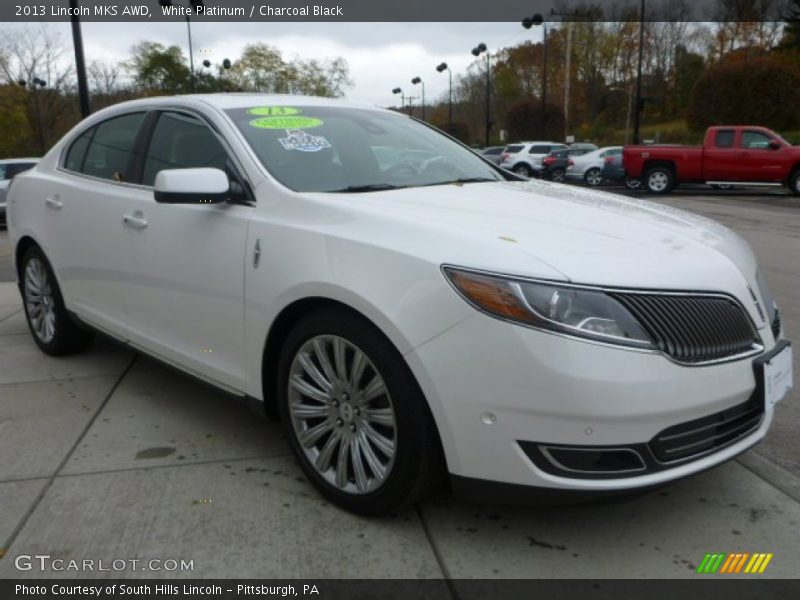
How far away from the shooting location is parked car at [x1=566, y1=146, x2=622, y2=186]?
84.4 ft

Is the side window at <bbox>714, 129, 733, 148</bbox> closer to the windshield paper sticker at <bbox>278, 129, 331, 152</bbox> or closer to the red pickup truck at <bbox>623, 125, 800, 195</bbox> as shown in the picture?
the red pickup truck at <bbox>623, 125, 800, 195</bbox>

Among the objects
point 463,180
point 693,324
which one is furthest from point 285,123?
point 693,324

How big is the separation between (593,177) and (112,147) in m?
23.8

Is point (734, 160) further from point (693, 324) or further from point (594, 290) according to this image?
point (594, 290)

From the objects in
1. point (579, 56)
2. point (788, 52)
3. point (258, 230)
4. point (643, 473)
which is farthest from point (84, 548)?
point (579, 56)

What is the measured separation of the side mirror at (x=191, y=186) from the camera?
9.91 ft

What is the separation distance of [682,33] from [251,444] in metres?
77.8

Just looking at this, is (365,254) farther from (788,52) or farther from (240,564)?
(788,52)

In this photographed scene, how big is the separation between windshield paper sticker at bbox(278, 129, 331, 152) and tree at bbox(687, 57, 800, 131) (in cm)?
3527

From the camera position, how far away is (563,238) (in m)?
2.54

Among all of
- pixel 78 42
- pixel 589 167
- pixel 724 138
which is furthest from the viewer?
pixel 589 167

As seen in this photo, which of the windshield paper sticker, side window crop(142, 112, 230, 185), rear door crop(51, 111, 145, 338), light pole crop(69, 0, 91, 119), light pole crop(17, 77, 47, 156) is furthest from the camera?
light pole crop(17, 77, 47, 156)

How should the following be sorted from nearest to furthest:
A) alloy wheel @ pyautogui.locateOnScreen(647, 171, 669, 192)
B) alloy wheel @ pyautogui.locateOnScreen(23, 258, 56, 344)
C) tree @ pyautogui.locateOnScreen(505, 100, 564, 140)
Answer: alloy wheel @ pyautogui.locateOnScreen(23, 258, 56, 344) < alloy wheel @ pyautogui.locateOnScreen(647, 171, 669, 192) < tree @ pyautogui.locateOnScreen(505, 100, 564, 140)

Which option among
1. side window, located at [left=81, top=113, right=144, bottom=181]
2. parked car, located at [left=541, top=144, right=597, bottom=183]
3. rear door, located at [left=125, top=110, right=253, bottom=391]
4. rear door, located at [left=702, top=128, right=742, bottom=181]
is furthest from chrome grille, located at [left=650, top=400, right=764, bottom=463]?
parked car, located at [left=541, top=144, right=597, bottom=183]
